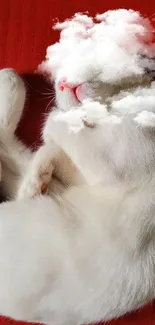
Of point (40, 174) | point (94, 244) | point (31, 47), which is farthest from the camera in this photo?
point (31, 47)

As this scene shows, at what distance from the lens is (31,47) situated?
4.24 ft

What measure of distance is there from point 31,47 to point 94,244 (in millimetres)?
618

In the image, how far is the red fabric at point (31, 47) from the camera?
1.28 metres

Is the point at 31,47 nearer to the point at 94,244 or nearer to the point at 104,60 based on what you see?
the point at 104,60

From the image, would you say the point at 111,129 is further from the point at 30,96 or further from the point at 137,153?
the point at 30,96

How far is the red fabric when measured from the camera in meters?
1.28

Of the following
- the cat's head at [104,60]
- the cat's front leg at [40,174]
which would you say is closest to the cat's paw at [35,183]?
the cat's front leg at [40,174]

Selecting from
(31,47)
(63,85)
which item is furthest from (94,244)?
(31,47)

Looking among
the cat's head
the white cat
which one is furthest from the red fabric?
the white cat

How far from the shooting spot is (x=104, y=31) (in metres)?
1.10

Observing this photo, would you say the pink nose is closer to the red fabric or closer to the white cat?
the white cat

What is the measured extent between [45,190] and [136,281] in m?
0.29

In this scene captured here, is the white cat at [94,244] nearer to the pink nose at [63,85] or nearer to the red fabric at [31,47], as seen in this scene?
the pink nose at [63,85]

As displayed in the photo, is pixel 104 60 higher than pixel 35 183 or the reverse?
higher
